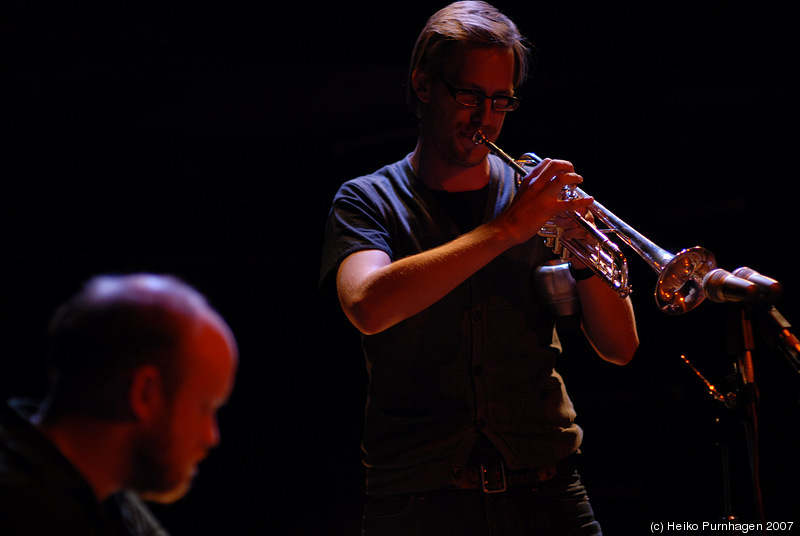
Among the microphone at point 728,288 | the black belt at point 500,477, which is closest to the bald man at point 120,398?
the black belt at point 500,477

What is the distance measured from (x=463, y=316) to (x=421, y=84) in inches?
31.9

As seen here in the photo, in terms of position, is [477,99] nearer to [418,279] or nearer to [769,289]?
[418,279]

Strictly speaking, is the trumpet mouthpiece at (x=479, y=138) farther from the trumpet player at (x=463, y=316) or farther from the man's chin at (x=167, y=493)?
the man's chin at (x=167, y=493)

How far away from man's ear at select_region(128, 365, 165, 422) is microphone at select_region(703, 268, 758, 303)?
1.13 meters

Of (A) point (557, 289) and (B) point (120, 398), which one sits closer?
(B) point (120, 398)

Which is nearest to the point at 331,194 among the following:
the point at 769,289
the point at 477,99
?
the point at 477,99

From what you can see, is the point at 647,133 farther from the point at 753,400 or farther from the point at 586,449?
the point at 753,400

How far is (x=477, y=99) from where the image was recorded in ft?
7.45

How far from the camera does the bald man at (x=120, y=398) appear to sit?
1.09 meters

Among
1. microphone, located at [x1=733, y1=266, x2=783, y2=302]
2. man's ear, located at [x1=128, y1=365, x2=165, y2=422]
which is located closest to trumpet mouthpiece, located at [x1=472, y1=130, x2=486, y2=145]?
microphone, located at [x1=733, y1=266, x2=783, y2=302]

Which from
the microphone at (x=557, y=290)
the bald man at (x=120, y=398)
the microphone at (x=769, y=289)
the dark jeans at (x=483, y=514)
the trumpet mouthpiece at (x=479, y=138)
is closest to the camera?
the bald man at (x=120, y=398)

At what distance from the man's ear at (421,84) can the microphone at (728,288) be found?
1.13 m

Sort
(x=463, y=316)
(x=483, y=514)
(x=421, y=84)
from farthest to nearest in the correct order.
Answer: (x=421, y=84) → (x=463, y=316) → (x=483, y=514)

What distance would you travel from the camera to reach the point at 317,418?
4.34m
